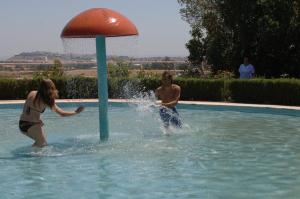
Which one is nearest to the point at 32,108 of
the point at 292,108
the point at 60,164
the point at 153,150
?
the point at 60,164

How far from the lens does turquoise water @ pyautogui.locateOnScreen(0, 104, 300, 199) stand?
20.6 feet

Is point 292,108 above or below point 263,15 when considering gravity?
below

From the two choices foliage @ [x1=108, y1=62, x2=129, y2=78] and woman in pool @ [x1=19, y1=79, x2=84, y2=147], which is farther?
foliage @ [x1=108, y1=62, x2=129, y2=78]

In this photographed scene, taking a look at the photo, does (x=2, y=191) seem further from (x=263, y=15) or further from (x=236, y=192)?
(x=263, y=15)

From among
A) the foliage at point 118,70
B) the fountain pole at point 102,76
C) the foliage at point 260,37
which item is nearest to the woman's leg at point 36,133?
the fountain pole at point 102,76

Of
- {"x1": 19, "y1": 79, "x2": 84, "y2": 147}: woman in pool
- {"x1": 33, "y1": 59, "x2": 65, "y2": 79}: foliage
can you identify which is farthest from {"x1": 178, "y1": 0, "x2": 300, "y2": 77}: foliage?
{"x1": 19, "y1": 79, "x2": 84, "y2": 147}: woman in pool

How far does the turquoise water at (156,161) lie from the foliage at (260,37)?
8.06m

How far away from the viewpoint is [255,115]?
14.4 m

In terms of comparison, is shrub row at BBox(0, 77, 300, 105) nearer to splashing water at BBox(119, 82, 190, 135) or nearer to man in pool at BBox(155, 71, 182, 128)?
splashing water at BBox(119, 82, 190, 135)

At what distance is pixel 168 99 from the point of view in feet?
34.4

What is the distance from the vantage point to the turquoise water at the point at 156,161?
20.6 ft

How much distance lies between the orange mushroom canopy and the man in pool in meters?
1.44

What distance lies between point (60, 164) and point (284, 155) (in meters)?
3.52

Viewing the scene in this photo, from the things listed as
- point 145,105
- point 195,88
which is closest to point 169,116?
point 145,105
